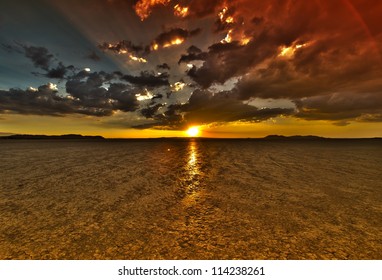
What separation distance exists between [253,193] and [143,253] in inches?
237

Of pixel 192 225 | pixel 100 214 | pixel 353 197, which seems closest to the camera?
pixel 192 225

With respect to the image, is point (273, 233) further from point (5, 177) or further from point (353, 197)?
point (5, 177)

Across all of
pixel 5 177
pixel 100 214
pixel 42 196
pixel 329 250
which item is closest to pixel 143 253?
pixel 100 214

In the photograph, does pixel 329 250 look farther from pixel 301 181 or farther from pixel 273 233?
pixel 301 181

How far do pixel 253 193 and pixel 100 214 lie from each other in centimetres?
576

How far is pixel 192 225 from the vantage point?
6.06 meters

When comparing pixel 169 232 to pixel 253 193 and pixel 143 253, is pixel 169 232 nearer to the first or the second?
pixel 143 253

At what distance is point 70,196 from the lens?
29.9ft

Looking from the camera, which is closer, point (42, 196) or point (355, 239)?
point (355, 239)

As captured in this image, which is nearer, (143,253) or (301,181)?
(143,253)
